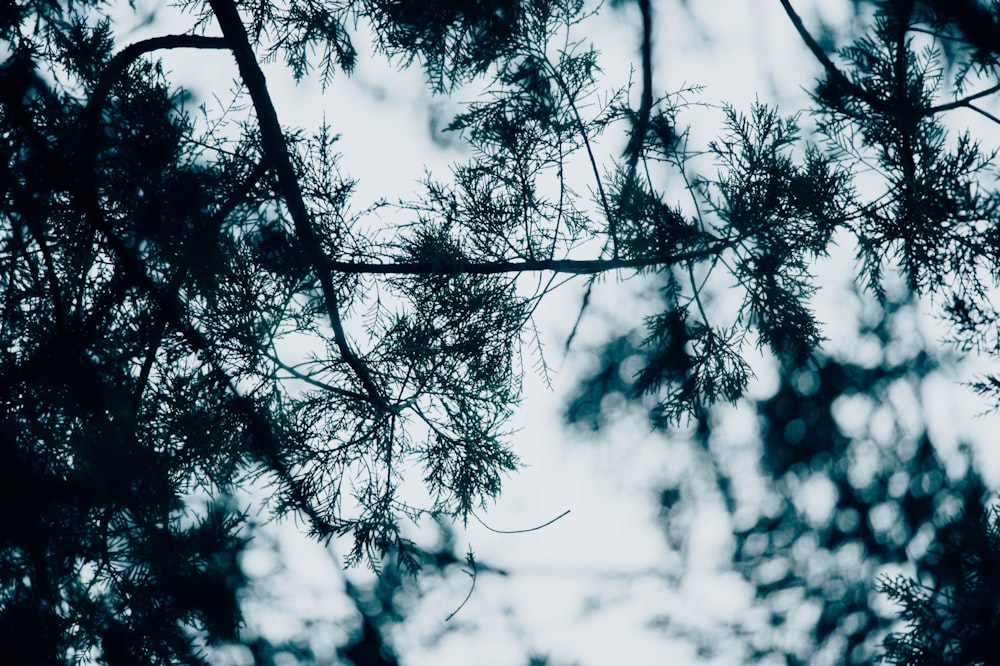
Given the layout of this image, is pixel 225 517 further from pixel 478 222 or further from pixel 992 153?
pixel 992 153

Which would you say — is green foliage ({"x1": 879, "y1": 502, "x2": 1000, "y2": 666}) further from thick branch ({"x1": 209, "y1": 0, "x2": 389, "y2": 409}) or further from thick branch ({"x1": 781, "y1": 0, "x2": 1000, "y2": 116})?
thick branch ({"x1": 209, "y1": 0, "x2": 389, "y2": 409})

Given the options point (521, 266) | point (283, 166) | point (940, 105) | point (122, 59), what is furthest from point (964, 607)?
point (122, 59)

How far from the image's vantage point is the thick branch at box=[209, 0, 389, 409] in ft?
4.16

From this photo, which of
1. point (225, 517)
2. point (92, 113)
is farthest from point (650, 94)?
point (225, 517)

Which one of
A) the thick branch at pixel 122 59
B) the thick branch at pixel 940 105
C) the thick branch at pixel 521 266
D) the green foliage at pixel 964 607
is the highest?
the thick branch at pixel 122 59


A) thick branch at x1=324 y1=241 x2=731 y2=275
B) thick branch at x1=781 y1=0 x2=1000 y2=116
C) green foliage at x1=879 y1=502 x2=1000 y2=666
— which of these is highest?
thick branch at x1=781 y1=0 x2=1000 y2=116

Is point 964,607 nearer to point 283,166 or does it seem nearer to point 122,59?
point 283,166

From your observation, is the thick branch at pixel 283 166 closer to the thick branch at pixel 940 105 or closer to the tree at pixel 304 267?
the tree at pixel 304 267

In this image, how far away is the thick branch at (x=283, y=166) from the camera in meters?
1.27

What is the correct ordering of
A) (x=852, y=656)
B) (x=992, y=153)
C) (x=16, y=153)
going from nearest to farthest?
1. (x=992, y=153)
2. (x=16, y=153)
3. (x=852, y=656)

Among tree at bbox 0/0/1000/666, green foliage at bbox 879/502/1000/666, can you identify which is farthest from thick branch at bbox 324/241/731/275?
green foliage at bbox 879/502/1000/666

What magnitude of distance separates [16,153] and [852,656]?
3.13 m

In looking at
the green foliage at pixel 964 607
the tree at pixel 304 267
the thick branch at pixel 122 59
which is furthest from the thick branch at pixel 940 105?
the thick branch at pixel 122 59

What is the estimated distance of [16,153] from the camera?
1.25m
